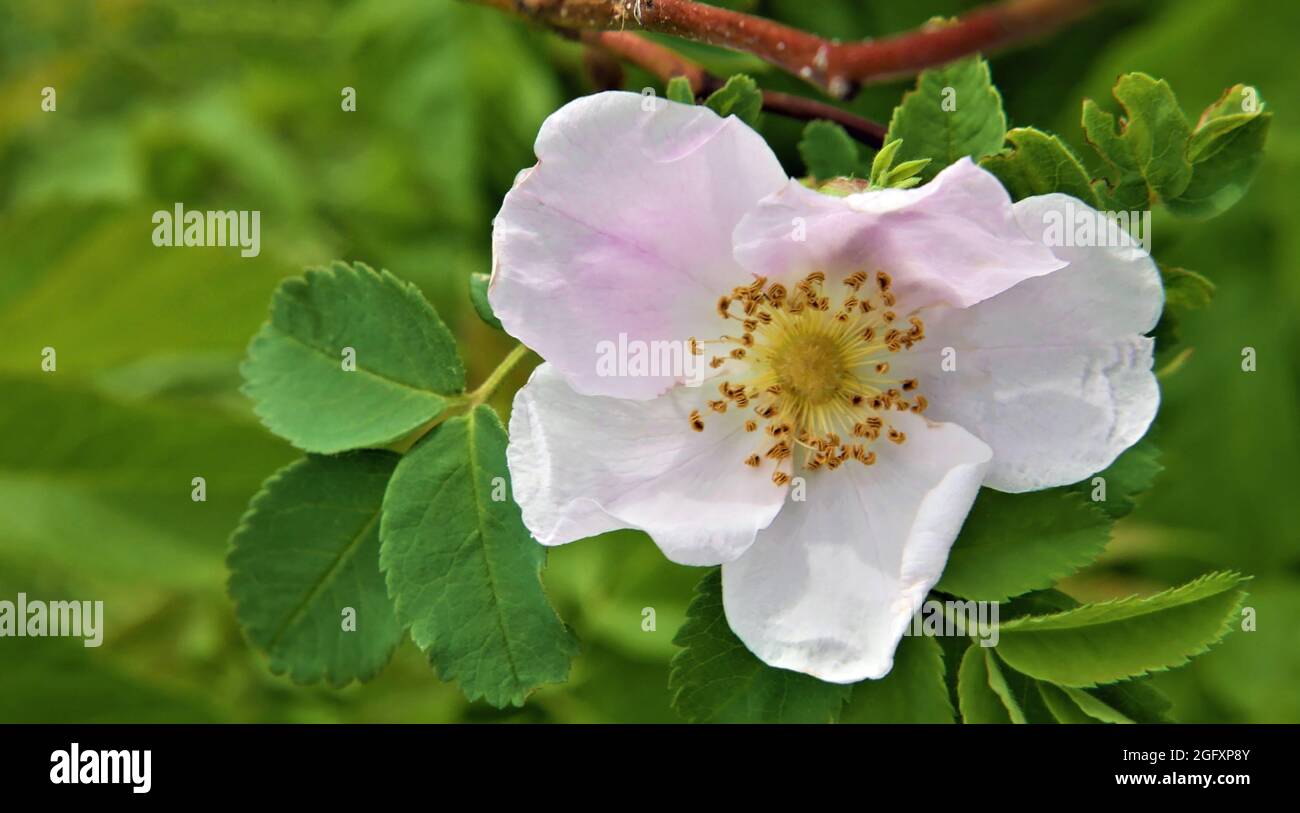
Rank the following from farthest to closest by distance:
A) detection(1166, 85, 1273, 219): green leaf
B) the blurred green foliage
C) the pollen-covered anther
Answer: the blurred green foliage < the pollen-covered anther < detection(1166, 85, 1273, 219): green leaf

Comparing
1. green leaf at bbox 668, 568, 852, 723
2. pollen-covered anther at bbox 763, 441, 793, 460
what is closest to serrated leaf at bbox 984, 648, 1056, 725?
green leaf at bbox 668, 568, 852, 723

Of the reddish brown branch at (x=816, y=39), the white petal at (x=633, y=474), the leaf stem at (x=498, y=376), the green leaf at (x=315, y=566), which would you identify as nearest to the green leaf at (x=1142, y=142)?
the reddish brown branch at (x=816, y=39)

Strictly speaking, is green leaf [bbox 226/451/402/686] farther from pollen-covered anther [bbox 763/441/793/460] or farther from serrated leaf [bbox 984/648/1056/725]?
serrated leaf [bbox 984/648/1056/725]

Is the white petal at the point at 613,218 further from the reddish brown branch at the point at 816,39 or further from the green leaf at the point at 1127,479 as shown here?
the green leaf at the point at 1127,479

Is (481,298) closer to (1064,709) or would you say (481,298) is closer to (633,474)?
(633,474)

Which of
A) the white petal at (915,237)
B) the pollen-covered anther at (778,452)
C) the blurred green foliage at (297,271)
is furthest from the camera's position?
the blurred green foliage at (297,271)
